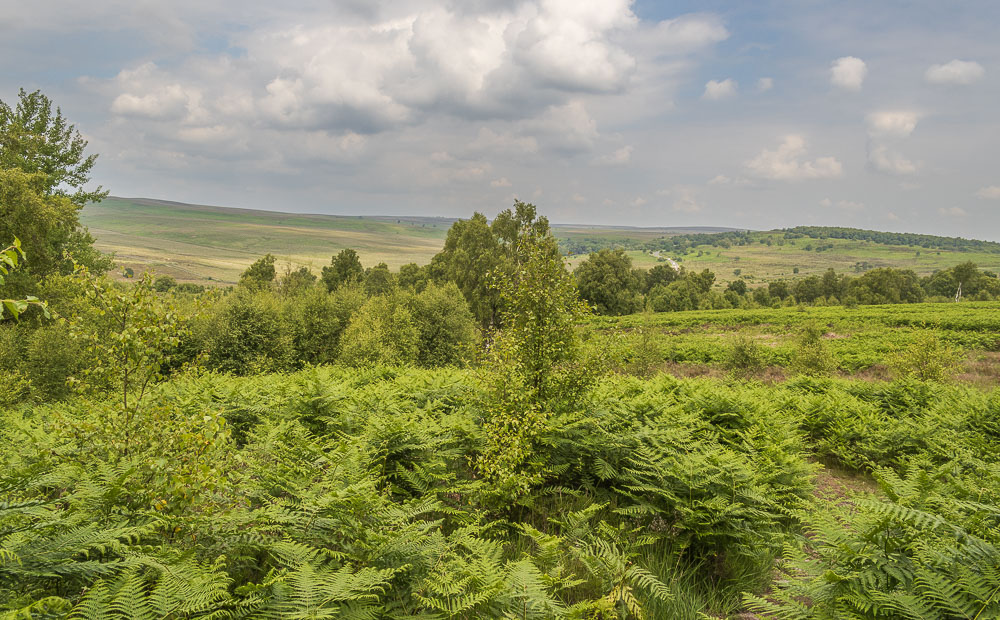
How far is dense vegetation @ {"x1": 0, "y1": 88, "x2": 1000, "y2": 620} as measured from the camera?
10.7 feet

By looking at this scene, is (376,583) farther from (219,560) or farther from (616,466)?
(616,466)

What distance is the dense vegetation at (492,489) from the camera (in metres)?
3.25

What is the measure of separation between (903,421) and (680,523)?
9618 mm

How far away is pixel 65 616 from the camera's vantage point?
263 centimetres

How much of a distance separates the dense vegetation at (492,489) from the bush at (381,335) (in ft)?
57.3

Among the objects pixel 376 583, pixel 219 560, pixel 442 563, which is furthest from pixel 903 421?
pixel 219 560

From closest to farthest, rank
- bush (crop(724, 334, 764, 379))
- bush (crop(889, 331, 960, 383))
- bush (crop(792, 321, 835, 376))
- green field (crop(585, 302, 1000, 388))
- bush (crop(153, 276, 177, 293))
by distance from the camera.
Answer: bush (crop(153, 276, 177, 293)) < bush (crop(889, 331, 960, 383)) < bush (crop(792, 321, 835, 376)) < bush (crop(724, 334, 764, 379)) < green field (crop(585, 302, 1000, 388))

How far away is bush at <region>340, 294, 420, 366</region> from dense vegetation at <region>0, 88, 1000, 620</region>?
17.5 m

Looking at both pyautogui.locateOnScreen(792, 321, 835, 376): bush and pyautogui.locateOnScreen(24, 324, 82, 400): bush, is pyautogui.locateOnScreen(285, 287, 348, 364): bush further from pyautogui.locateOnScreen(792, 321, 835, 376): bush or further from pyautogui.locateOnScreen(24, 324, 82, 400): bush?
pyautogui.locateOnScreen(792, 321, 835, 376): bush

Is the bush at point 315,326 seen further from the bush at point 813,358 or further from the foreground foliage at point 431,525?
the bush at point 813,358

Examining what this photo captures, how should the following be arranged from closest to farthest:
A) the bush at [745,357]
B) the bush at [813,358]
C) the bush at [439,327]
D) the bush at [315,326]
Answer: the bush at [813,358], the bush at [745,357], the bush at [315,326], the bush at [439,327]

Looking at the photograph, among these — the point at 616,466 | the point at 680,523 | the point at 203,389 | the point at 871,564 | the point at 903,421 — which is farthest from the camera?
the point at 903,421

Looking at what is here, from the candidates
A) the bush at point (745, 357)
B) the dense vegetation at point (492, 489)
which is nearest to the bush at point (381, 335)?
the dense vegetation at point (492, 489)

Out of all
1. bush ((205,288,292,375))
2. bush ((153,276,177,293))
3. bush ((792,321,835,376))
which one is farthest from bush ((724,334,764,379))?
bush ((205,288,292,375))
